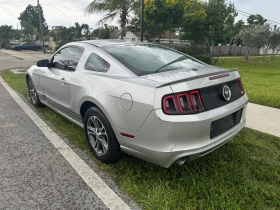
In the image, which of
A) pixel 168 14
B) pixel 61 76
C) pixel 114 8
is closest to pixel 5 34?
pixel 114 8

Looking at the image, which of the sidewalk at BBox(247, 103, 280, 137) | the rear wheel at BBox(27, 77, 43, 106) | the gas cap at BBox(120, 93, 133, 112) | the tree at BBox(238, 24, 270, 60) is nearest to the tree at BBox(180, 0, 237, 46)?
the tree at BBox(238, 24, 270, 60)

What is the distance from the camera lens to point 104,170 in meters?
2.86

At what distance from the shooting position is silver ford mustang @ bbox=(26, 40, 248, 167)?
7.33 ft

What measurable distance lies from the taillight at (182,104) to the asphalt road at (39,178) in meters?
0.96

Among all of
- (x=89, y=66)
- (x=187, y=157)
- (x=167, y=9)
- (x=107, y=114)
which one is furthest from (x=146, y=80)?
(x=167, y=9)

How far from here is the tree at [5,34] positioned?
154 feet

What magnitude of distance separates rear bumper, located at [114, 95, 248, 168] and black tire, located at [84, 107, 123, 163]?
41 cm

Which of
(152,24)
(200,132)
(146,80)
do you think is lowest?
(200,132)

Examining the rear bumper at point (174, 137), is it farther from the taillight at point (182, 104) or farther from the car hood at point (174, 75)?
the car hood at point (174, 75)

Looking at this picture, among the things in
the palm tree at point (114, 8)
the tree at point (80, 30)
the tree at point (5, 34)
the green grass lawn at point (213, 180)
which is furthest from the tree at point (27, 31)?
the green grass lawn at point (213, 180)

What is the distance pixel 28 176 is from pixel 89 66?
1.53 meters

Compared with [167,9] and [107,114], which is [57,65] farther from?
[167,9]

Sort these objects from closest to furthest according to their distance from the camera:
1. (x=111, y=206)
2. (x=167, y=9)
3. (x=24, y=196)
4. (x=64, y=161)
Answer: (x=111, y=206) < (x=24, y=196) < (x=64, y=161) < (x=167, y=9)

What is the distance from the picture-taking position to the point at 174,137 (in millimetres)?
2217
